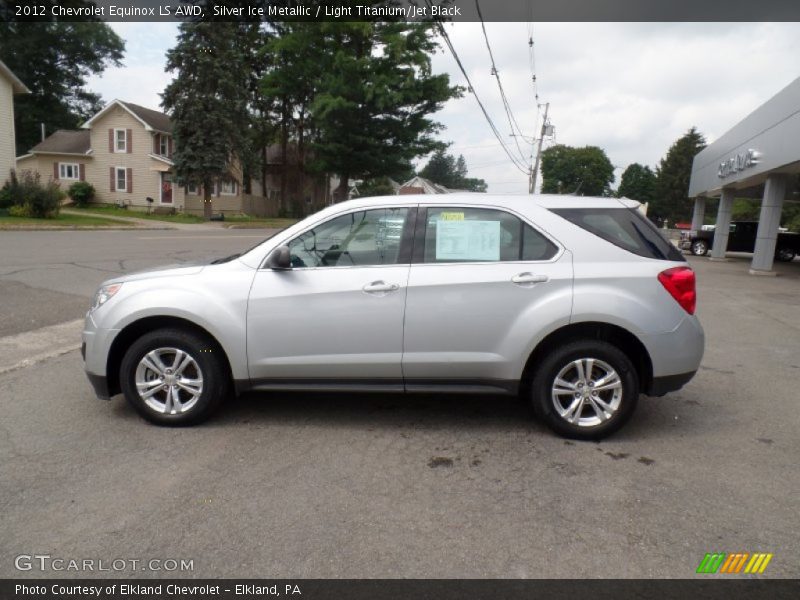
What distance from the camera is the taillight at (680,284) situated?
4043 mm

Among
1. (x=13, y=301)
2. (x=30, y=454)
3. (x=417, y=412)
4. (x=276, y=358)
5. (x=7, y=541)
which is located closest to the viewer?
(x=7, y=541)

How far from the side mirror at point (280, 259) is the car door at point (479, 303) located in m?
0.88

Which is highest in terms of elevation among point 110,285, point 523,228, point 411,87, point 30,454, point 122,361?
point 411,87

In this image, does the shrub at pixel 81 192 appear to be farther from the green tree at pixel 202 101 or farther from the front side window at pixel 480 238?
the front side window at pixel 480 238

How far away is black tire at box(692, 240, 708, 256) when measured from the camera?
90.6 ft

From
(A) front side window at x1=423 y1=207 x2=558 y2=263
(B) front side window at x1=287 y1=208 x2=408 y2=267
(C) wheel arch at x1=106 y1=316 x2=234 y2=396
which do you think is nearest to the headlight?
(C) wheel arch at x1=106 y1=316 x2=234 y2=396

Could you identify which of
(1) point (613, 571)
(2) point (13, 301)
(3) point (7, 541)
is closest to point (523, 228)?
(1) point (613, 571)

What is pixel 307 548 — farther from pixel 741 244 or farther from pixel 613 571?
pixel 741 244

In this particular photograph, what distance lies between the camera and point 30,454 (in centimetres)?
382

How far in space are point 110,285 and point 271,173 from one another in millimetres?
53696

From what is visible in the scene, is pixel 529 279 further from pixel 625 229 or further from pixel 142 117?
pixel 142 117

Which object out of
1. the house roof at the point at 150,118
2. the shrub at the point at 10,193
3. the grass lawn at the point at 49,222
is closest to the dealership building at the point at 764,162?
the grass lawn at the point at 49,222

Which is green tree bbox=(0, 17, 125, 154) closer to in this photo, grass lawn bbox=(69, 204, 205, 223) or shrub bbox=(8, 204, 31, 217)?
grass lawn bbox=(69, 204, 205, 223)

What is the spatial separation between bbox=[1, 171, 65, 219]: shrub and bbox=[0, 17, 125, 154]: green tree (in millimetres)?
32420
